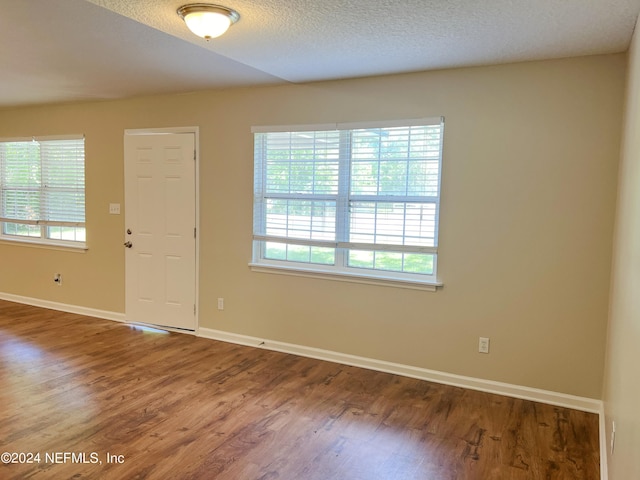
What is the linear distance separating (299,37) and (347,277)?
1925mm

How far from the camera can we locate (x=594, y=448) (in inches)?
105

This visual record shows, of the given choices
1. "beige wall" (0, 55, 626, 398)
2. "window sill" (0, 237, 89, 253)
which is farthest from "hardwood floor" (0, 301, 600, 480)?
"window sill" (0, 237, 89, 253)

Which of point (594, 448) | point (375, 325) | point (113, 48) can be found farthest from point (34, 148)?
point (594, 448)

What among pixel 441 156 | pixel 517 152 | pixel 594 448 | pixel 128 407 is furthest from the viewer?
pixel 441 156

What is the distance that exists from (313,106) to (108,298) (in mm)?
3119

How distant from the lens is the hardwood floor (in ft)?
7.98

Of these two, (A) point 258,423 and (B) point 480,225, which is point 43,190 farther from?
(B) point 480,225

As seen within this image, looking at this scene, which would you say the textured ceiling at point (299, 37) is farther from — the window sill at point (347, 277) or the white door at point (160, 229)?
the window sill at point (347, 277)

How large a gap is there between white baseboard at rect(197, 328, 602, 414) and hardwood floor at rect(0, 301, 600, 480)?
85 millimetres

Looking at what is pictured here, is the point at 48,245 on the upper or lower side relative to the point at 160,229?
lower

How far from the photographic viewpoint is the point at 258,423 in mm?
2898

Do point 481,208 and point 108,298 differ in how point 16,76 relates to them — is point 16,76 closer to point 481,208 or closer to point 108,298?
point 108,298

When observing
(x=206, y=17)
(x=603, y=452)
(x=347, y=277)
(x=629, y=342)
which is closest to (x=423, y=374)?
(x=347, y=277)

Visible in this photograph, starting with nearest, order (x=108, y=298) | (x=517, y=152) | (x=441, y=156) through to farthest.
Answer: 1. (x=517, y=152)
2. (x=441, y=156)
3. (x=108, y=298)
